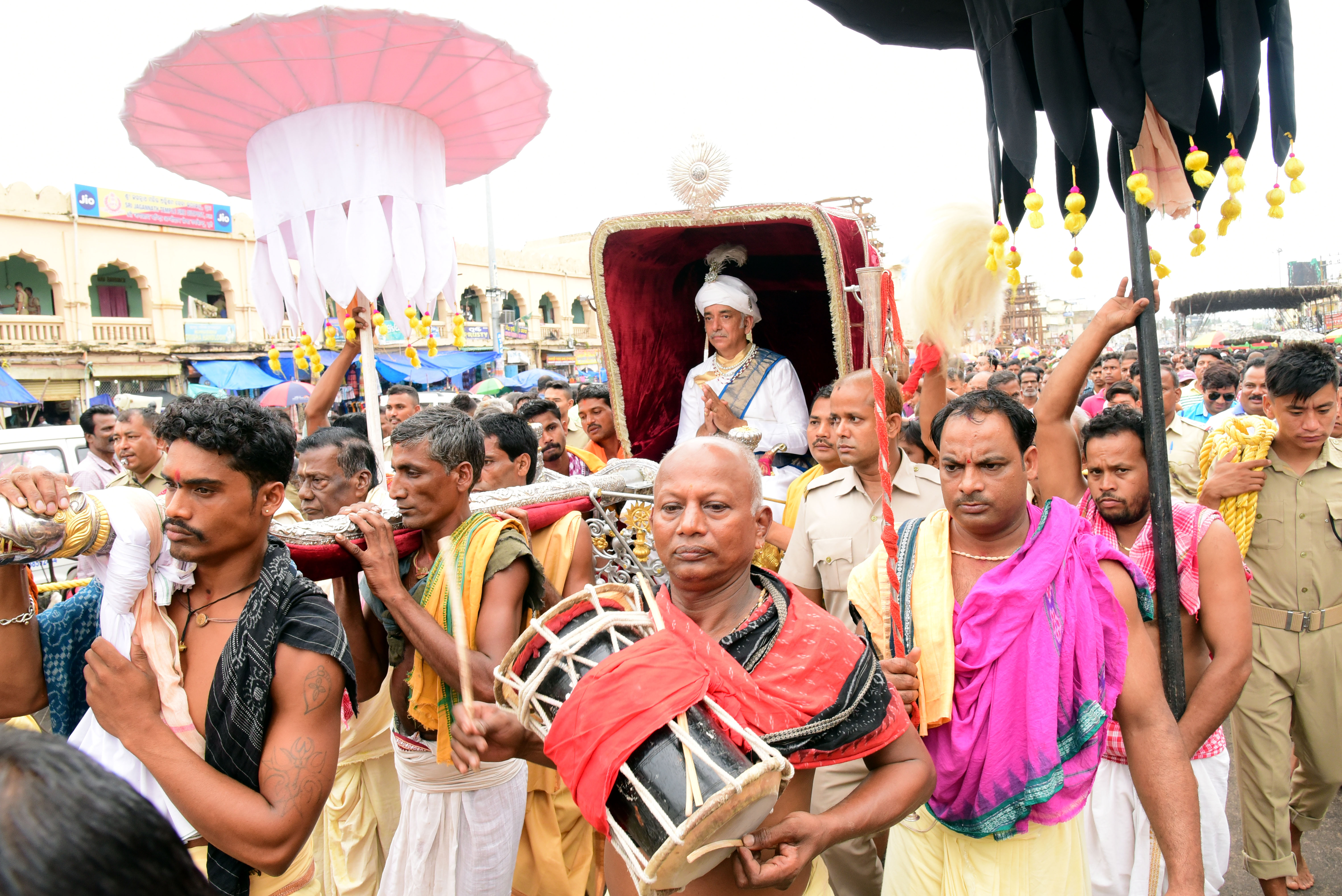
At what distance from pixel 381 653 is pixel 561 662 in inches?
62.2

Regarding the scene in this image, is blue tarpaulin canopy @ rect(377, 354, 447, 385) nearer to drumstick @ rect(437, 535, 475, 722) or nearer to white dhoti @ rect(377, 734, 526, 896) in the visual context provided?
white dhoti @ rect(377, 734, 526, 896)

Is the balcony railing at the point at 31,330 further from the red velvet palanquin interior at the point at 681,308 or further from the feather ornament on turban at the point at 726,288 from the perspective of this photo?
the feather ornament on turban at the point at 726,288

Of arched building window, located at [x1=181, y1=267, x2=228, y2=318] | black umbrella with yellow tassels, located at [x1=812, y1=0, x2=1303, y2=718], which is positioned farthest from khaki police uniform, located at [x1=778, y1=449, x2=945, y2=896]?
Result: arched building window, located at [x1=181, y1=267, x2=228, y2=318]

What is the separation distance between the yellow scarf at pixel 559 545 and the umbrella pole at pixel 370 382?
1279mm

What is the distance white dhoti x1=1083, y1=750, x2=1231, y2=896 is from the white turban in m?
2.87

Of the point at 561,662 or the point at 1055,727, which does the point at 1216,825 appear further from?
the point at 561,662

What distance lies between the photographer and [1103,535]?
281 cm

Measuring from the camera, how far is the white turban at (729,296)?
14.8ft

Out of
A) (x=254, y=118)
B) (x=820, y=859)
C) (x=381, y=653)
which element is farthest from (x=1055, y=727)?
(x=254, y=118)

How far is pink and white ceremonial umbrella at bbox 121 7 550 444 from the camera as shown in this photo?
3.56 metres

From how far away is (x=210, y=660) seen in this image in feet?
6.22

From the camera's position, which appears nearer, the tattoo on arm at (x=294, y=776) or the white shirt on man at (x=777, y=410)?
the tattoo on arm at (x=294, y=776)

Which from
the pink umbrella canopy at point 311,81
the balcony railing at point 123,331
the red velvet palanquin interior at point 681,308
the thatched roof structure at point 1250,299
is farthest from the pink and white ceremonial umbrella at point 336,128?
the thatched roof structure at point 1250,299

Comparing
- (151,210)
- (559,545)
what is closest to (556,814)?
(559,545)
